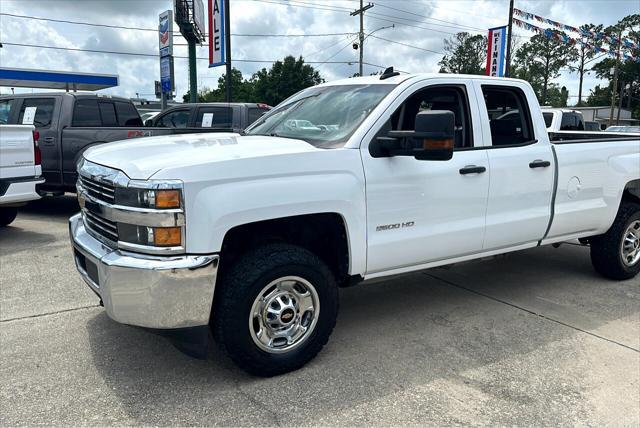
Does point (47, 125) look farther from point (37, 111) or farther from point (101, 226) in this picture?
point (101, 226)

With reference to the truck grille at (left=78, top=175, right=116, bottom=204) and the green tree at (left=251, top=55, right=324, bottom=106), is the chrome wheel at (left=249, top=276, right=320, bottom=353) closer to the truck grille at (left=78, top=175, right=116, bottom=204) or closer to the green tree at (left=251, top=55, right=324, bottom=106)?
the truck grille at (left=78, top=175, right=116, bottom=204)

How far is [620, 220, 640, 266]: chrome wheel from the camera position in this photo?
5.42 m

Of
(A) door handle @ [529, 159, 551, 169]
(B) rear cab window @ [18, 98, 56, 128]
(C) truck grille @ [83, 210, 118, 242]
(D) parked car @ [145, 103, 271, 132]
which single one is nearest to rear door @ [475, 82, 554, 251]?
(A) door handle @ [529, 159, 551, 169]

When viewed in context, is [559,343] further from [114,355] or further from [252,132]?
[114,355]

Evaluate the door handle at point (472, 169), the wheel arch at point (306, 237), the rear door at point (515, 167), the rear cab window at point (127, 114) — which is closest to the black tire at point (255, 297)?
the wheel arch at point (306, 237)

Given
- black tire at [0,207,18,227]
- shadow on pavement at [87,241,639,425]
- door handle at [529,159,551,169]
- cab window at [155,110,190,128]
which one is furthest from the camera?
cab window at [155,110,190,128]

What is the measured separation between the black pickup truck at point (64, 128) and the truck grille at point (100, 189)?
4.93 m

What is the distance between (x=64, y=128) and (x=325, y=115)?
610 cm

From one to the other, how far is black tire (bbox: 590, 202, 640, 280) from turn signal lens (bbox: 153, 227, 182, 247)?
4.37 m

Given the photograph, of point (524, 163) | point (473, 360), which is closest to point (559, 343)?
point (473, 360)

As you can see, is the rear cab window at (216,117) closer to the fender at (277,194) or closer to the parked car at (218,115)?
the parked car at (218,115)

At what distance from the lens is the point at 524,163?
4352 mm

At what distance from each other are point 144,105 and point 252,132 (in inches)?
1494

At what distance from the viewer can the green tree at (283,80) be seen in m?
59.8
